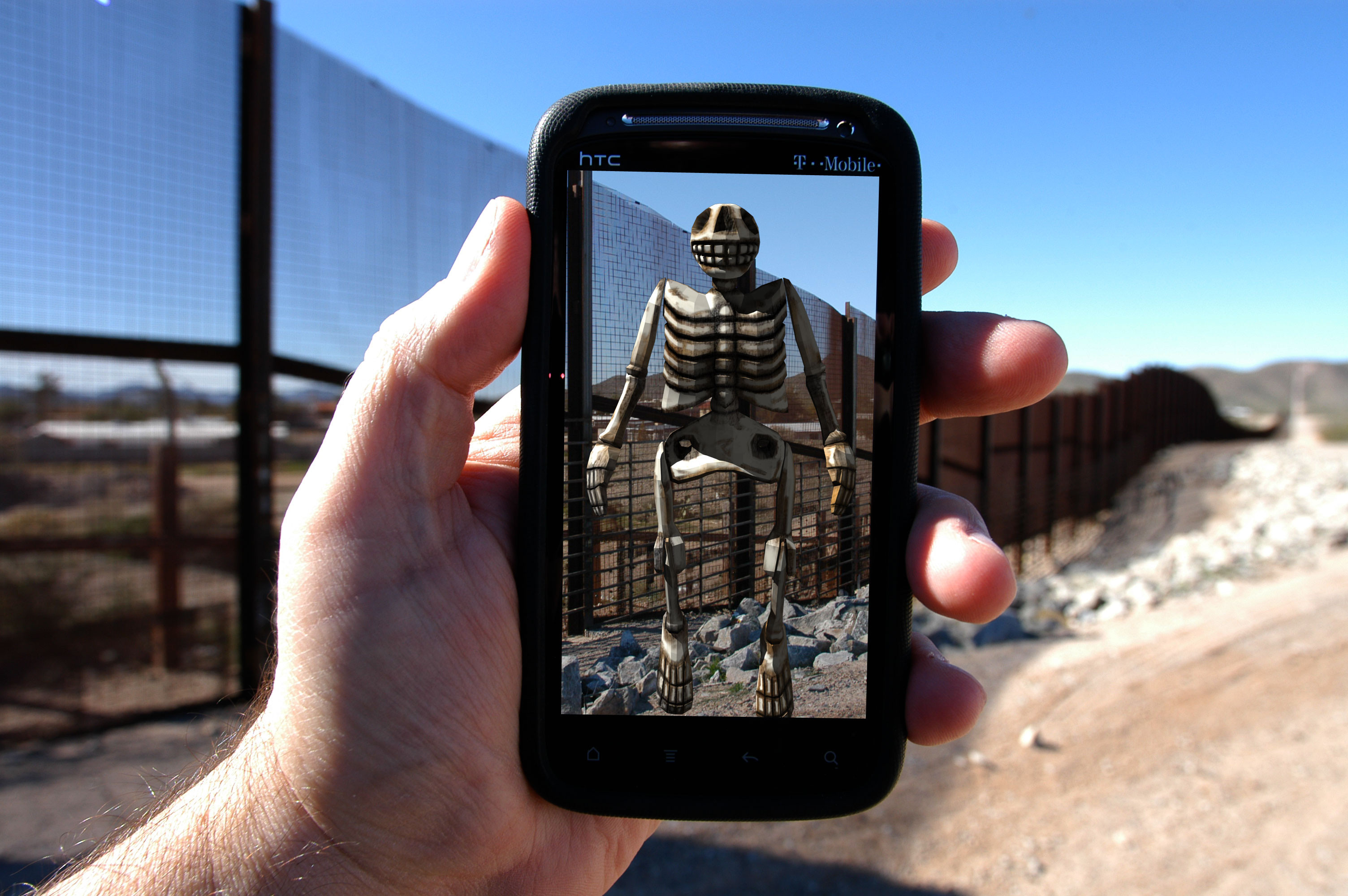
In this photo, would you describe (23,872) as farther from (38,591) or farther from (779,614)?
(779,614)

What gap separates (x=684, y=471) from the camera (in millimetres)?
1450

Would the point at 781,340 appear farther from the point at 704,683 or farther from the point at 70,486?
the point at 70,486

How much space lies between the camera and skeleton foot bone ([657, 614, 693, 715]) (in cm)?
137

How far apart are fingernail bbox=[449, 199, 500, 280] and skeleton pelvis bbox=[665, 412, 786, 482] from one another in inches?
18.7

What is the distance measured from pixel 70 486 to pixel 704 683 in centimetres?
349

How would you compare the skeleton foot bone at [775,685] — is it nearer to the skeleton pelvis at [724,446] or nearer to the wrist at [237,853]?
the skeleton pelvis at [724,446]

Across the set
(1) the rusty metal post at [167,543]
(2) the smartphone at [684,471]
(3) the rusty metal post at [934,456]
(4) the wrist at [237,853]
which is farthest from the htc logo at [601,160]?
(3) the rusty metal post at [934,456]

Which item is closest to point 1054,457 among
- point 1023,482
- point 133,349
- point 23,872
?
point 1023,482

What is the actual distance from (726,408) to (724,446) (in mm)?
76

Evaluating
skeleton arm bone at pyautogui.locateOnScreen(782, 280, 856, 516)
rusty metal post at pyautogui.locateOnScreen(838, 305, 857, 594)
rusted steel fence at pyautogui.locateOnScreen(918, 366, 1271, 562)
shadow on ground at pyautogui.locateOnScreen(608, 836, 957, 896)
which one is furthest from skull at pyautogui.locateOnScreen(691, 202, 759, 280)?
shadow on ground at pyautogui.locateOnScreen(608, 836, 957, 896)

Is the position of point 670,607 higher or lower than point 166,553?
higher

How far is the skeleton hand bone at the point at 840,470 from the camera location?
140 centimetres

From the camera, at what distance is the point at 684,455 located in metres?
1.45

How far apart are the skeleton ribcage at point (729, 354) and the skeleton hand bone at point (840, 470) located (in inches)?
4.5
